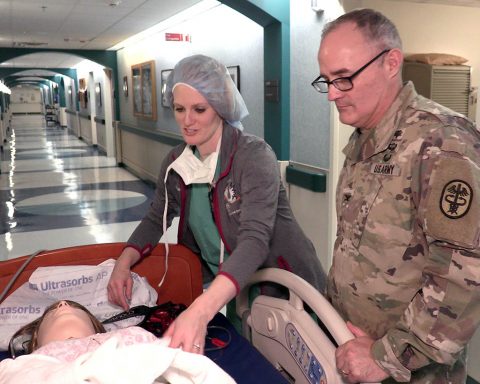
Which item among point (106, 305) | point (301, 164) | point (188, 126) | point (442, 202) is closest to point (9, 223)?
point (301, 164)

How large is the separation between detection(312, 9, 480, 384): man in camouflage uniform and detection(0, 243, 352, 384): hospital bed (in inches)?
3.7

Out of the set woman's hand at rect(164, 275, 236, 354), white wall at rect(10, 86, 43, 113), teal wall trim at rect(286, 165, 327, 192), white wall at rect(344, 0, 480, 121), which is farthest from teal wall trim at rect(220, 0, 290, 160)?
white wall at rect(10, 86, 43, 113)

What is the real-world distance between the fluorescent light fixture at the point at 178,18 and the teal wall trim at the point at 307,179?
2.54m

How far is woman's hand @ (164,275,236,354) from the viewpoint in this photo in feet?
4.08

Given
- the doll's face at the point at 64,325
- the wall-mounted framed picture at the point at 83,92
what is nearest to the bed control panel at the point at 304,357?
the doll's face at the point at 64,325

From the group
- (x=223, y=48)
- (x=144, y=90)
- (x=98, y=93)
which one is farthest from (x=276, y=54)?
(x=98, y=93)

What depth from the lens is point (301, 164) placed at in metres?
4.02

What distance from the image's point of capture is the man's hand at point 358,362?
1218 mm

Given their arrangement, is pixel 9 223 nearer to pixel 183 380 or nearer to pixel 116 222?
pixel 116 222

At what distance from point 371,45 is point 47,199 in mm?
7128

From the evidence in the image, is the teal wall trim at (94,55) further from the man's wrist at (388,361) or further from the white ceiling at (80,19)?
the man's wrist at (388,361)

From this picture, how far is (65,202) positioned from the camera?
7352 mm

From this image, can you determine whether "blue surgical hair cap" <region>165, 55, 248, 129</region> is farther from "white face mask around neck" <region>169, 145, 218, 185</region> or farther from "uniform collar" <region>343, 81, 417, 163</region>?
"uniform collar" <region>343, 81, 417, 163</region>

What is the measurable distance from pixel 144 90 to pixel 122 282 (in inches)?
288
